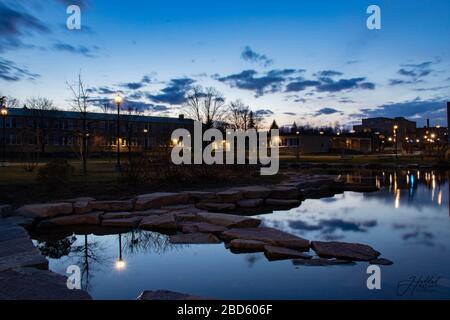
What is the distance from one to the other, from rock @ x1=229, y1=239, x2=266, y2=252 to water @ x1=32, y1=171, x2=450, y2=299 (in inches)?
9.1

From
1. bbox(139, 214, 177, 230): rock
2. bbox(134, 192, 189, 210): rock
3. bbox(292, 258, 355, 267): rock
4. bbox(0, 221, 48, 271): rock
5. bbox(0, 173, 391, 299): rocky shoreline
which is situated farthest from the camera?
bbox(134, 192, 189, 210): rock

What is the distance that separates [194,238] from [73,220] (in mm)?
3344

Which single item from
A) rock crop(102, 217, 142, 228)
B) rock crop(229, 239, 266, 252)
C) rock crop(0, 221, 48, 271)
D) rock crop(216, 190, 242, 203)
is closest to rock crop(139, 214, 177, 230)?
rock crop(102, 217, 142, 228)

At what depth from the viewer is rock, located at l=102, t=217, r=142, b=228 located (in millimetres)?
→ 8602

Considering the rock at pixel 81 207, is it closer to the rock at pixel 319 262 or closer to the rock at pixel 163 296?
the rock at pixel 163 296

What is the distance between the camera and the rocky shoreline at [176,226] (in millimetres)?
5137

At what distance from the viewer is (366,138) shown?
7669 cm

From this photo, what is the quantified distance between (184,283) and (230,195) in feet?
21.3

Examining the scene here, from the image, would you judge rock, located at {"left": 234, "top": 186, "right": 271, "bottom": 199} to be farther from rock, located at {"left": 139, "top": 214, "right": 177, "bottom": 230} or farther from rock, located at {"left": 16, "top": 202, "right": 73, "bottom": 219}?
rock, located at {"left": 16, "top": 202, "right": 73, "bottom": 219}

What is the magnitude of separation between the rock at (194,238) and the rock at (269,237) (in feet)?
0.95

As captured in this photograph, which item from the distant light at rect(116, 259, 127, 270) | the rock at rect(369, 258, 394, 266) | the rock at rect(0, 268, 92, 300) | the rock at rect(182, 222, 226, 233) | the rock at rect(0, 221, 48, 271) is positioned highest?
the rock at rect(0, 221, 48, 271)

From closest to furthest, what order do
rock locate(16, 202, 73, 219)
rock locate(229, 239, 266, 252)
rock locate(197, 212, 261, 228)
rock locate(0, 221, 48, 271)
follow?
rock locate(0, 221, 48, 271) < rock locate(229, 239, 266, 252) < rock locate(197, 212, 261, 228) < rock locate(16, 202, 73, 219)

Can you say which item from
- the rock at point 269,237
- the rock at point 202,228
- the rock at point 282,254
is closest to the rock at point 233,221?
the rock at point 202,228
